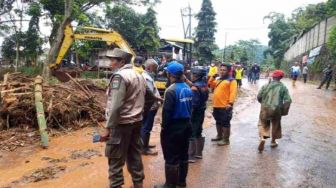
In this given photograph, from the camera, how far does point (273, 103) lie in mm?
8414

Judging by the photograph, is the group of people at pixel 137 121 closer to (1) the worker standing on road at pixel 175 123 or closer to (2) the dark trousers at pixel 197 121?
(1) the worker standing on road at pixel 175 123

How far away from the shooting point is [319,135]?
411 inches

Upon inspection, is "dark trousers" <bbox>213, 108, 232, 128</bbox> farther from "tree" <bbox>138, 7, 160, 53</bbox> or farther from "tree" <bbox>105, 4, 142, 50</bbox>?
"tree" <bbox>105, 4, 142, 50</bbox>

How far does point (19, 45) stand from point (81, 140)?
986 inches

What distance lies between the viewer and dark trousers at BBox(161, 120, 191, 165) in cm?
551

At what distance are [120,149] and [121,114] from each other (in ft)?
1.42

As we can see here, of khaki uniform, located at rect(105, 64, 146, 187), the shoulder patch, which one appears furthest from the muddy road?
the shoulder patch

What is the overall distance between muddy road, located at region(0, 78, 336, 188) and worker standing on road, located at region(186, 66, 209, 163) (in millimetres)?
275

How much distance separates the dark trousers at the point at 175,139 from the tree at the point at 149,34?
30.7m

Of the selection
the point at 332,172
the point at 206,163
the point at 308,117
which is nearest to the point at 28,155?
the point at 206,163

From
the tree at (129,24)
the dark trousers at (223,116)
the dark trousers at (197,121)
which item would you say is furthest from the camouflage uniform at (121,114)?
the tree at (129,24)

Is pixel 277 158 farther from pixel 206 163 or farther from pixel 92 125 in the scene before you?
pixel 92 125

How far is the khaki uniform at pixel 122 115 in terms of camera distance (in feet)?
16.1

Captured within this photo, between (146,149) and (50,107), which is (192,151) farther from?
(50,107)
